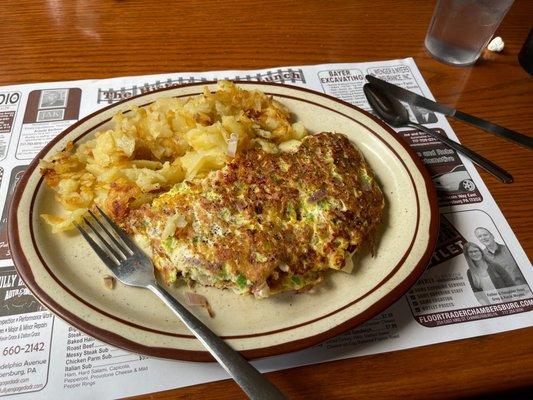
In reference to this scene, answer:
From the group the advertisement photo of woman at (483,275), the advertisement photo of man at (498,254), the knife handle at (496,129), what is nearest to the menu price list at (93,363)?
the advertisement photo of woman at (483,275)

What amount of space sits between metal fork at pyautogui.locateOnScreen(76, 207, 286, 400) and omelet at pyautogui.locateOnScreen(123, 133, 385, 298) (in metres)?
0.04

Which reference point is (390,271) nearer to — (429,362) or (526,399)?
(429,362)

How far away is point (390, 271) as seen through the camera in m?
1.08

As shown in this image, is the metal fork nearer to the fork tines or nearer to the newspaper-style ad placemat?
the fork tines

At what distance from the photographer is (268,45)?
1.88 metres

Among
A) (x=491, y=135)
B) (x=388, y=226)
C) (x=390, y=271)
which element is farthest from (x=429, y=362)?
(x=491, y=135)

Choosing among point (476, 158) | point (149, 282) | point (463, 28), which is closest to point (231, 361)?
point (149, 282)

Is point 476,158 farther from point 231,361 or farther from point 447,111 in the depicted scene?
point 231,361

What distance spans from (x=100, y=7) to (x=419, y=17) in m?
1.45

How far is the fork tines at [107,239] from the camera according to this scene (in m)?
1.06

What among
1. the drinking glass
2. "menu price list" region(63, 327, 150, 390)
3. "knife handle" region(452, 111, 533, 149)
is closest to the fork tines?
"menu price list" region(63, 327, 150, 390)

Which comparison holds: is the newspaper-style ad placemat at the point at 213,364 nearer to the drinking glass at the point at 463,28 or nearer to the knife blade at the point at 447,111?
the knife blade at the point at 447,111

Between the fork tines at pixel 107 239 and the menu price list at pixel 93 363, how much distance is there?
18cm

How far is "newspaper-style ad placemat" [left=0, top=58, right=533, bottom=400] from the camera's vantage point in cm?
97
